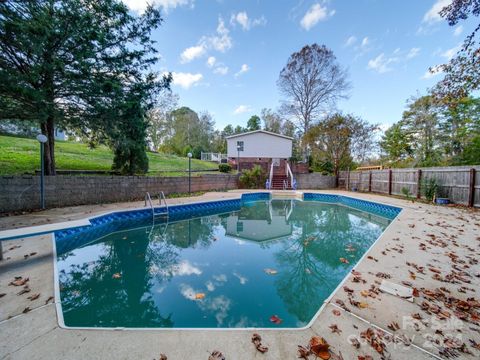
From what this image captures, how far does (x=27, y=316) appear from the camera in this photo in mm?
2156

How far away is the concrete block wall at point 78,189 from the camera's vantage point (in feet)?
22.4

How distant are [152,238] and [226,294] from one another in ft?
11.7

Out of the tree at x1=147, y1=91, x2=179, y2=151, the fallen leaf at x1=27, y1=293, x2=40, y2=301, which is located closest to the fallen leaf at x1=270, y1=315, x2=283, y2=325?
the fallen leaf at x1=27, y1=293, x2=40, y2=301

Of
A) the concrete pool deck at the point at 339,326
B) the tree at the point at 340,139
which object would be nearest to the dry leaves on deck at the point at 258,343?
the concrete pool deck at the point at 339,326

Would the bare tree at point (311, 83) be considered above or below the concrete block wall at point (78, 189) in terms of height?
above

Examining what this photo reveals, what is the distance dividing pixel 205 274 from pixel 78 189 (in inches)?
299

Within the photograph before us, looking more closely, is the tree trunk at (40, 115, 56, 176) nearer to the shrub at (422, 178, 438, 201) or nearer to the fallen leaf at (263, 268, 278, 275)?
the fallen leaf at (263, 268, 278, 275)

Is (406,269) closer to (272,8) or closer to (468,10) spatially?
(468,10)

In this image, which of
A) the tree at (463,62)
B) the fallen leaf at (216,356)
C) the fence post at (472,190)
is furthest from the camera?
the fence post at (472,190)

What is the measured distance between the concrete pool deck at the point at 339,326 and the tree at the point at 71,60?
560 cm

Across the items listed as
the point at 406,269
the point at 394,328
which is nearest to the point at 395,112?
the point at 406,269

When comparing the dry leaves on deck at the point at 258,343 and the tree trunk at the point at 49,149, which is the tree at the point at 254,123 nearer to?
the tree trunk at the point at 49,149

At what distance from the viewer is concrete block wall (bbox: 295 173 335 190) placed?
18375mm

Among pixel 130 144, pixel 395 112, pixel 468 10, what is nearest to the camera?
pixel 468 10
